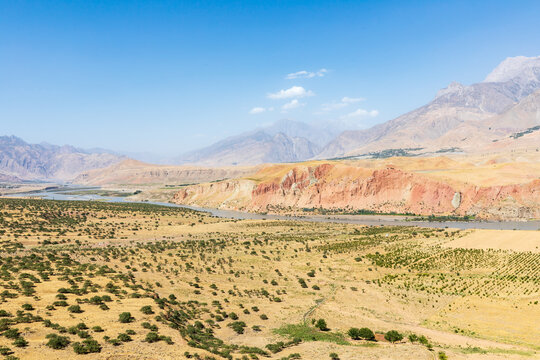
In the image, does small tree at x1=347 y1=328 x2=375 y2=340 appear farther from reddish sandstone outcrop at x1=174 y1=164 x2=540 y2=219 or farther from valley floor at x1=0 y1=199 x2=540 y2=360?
reddish sandstone outcrop at x1=174 y1=164 x2=540 y2=219

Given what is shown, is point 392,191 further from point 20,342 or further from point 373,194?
point 20,342

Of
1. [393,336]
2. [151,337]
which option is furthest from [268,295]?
[151,337]

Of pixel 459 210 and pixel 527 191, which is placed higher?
pixel 527 191

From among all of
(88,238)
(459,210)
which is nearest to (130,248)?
(88,238)

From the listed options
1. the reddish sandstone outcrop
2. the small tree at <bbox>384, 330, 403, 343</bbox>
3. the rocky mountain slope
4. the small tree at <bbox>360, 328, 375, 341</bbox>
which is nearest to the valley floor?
the small tree at <bbox>384, 330, 403, 343</bbox>

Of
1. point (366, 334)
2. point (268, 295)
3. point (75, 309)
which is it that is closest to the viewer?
point (75, 309)

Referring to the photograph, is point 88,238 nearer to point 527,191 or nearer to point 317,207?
point 317,207

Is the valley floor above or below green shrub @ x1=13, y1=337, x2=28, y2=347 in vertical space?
below

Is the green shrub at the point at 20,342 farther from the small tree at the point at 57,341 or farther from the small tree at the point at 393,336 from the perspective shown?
the small tree at the point at 393,336
